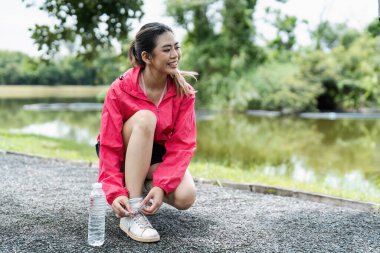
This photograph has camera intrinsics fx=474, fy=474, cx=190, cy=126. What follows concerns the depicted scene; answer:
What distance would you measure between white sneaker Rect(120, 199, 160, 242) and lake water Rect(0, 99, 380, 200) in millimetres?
3861

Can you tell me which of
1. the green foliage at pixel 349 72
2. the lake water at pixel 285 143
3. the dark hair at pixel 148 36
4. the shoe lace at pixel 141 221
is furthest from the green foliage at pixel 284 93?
the shoe lace at pixel 141 221

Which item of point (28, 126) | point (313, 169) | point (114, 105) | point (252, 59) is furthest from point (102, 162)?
Result: point (252, 59)

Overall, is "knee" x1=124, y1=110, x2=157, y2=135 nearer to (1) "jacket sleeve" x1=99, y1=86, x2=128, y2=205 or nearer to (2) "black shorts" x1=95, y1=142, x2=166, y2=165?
(1) "jacket sleeve" x1=99, y1=86, x2=128, y2=205

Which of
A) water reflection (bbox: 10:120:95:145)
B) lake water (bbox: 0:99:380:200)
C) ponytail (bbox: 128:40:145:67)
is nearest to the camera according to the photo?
ponytail (bbox: 128:40:145:67)

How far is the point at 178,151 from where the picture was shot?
2.90 meters

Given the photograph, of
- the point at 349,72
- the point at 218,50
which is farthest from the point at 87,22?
the point at 349,72

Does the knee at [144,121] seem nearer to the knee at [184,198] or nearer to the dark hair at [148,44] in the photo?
the dark hair at [148,44]

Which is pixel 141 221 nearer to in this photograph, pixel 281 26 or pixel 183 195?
pixel 183 195

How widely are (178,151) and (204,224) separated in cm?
60


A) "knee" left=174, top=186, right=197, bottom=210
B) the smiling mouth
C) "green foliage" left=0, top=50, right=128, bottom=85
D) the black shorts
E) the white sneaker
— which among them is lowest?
"green foliage" left=0, top=50, right=128, bottom=85

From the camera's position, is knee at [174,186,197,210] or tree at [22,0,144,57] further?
tree at [22,0,144,57]

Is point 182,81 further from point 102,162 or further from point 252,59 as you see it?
point 252,59

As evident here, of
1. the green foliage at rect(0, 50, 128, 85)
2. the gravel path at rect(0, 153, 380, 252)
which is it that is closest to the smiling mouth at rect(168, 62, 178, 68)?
the gravel path at rect(0, 153, 380, 252)

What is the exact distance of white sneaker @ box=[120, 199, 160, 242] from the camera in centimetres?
268
